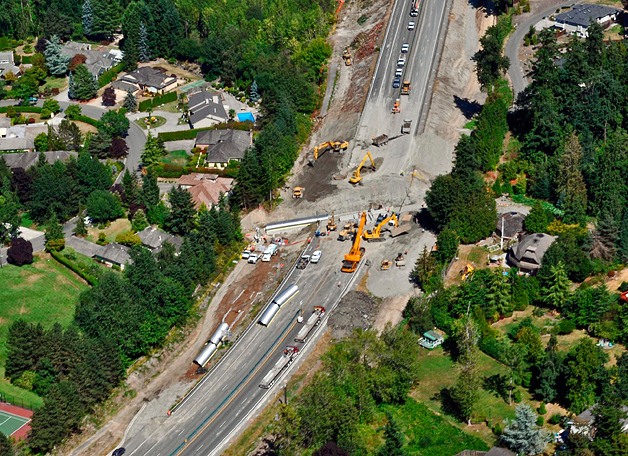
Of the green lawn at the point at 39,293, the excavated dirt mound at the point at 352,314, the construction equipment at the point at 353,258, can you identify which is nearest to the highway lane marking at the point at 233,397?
the excavated dirt mound at the point at 352,314

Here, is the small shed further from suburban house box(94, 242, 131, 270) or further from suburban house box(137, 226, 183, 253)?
suburban house box(94, 242, 131, 270)

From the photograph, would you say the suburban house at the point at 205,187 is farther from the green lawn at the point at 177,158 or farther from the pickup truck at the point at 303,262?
the pickup truck at the point at 303,262

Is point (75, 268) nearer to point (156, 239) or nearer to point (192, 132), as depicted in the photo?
point (156, 239)

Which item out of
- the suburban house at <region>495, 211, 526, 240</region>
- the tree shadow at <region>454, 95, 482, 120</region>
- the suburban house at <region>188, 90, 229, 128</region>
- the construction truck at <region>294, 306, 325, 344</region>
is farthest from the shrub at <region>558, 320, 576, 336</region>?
the suburban house at <region>188, 90, 229, 128</region>

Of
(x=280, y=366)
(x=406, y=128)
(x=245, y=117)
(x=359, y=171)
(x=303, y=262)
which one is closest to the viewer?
(x=280, y=366)

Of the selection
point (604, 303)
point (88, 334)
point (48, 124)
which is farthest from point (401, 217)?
point (48, 124)

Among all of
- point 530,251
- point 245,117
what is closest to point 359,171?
point 245,117
